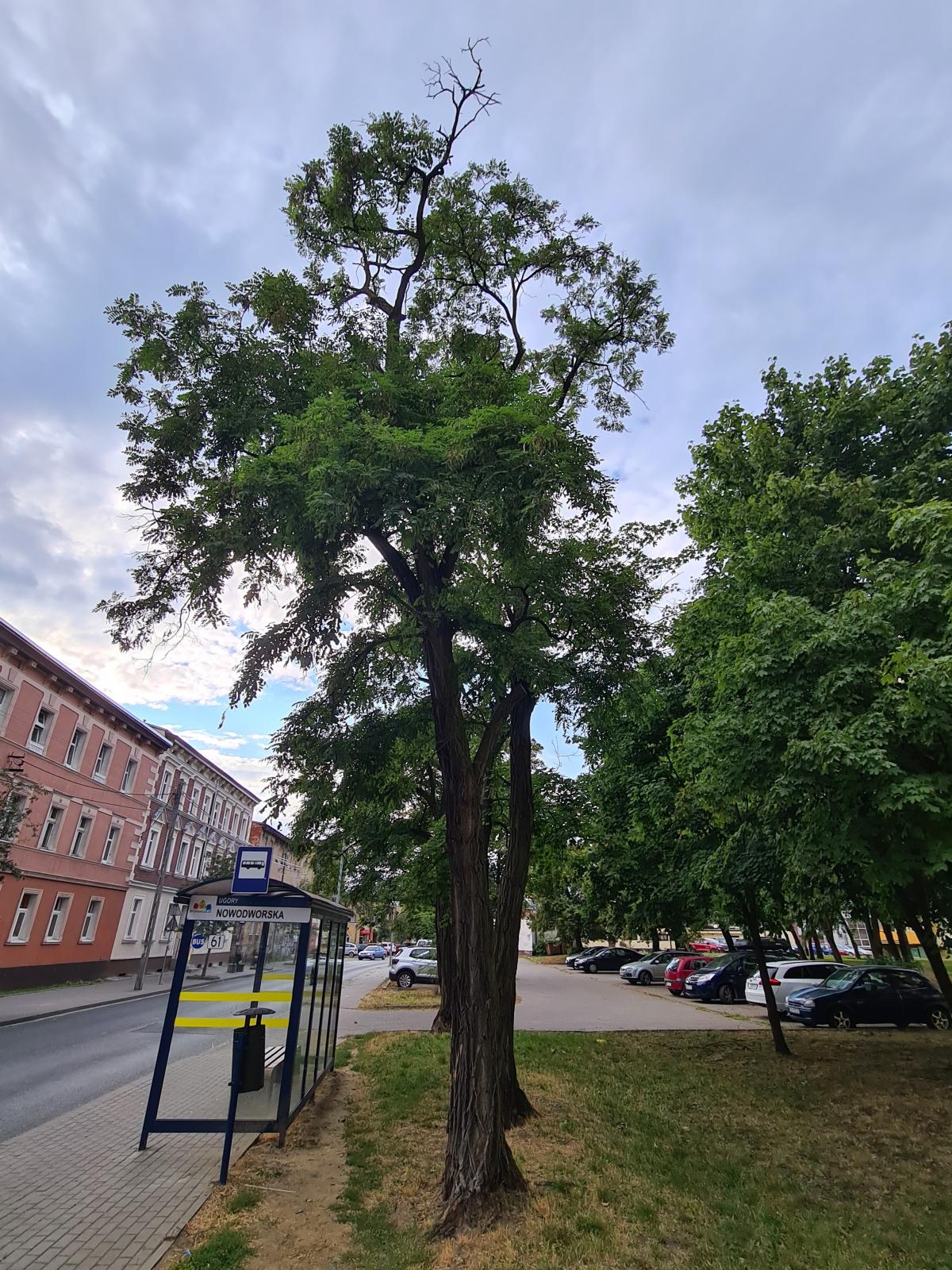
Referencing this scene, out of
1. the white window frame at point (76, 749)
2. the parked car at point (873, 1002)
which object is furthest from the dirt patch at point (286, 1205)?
the white window frame at point (76, 749)

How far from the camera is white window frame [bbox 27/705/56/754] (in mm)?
21438

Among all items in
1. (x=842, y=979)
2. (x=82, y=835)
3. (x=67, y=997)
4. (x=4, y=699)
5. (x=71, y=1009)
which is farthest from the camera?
(x=82, y=835)

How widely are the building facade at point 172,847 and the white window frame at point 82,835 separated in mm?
2836

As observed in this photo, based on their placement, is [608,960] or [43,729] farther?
[608,960]

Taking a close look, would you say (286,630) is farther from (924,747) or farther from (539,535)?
(924,747)

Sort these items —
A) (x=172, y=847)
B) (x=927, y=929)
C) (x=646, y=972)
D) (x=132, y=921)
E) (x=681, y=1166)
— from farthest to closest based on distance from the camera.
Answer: (x=172, y=847) → (x=646, y=972) → (x=132, y=921) → (x=927, y=929) → (x=681, y=1166)

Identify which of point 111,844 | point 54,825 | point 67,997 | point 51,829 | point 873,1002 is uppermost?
point 111,844

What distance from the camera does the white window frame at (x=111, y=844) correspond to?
26.6m

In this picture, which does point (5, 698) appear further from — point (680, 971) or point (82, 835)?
point (680, 971)

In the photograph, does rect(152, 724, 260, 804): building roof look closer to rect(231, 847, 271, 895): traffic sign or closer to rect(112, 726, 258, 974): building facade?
rect(112, 726, 258, 974): building facade

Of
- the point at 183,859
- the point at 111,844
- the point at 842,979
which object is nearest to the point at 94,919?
the point at 111,844

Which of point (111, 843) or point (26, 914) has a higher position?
point (111, 843)

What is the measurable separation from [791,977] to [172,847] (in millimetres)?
28317

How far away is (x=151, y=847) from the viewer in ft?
102
